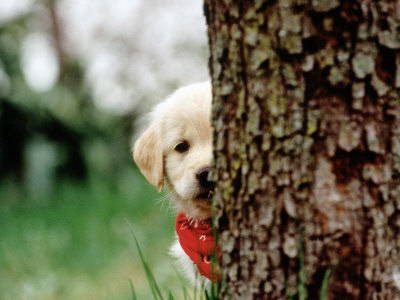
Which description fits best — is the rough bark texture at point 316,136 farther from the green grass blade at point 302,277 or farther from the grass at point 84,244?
the grass at point 84,244

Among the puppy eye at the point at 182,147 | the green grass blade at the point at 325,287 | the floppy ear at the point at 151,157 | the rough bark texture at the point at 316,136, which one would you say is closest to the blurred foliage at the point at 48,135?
the floppy ear at the point at 151,157

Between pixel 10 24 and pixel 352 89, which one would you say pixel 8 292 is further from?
pixel 10 24

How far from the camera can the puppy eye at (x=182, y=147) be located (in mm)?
3249

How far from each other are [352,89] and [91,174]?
7.42 meters

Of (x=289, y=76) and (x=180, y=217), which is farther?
(x=180, y=217)

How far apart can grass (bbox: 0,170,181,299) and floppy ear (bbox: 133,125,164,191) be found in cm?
86

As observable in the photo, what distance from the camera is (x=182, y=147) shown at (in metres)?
3.27

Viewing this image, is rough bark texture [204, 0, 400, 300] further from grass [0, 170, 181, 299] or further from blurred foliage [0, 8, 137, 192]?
blurred foliage [0, 8, 137, 192]

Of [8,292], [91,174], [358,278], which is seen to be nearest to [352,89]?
[358,278]

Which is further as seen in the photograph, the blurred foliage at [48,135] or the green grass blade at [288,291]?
the blurred foliage at [48,135]

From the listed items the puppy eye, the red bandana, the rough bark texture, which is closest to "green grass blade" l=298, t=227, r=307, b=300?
the rough bark texture

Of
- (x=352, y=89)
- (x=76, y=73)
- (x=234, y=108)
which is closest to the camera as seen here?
(x=352, y=89)

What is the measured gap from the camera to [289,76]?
1.69 meters

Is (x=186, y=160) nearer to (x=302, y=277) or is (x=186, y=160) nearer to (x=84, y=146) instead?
(x=302, y=277)
